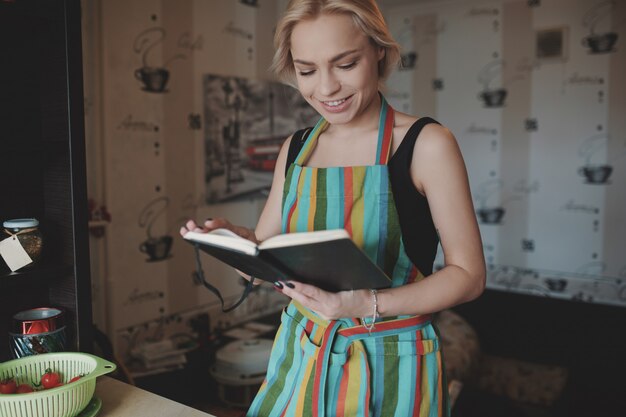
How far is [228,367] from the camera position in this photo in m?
2.55

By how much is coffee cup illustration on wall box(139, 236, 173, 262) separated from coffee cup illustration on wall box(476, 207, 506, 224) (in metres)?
2.64

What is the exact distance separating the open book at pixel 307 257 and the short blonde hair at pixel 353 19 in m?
0.48

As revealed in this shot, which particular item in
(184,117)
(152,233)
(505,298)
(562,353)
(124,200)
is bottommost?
(562,353)

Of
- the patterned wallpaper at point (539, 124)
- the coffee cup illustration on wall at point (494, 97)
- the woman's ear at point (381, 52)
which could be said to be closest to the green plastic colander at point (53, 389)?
the woman's ear at point (381, 52)

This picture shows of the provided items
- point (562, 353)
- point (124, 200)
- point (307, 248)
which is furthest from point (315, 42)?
point (562, 353)

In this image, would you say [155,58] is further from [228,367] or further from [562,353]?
[562,353]

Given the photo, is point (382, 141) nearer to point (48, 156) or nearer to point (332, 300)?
point (332, 300)

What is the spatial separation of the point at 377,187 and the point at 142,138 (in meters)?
1.81

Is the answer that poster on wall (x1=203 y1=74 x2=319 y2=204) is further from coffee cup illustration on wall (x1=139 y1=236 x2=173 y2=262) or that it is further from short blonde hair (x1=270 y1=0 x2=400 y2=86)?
short blonde hair (x1=270 y1=0 x2=400 y2=86)

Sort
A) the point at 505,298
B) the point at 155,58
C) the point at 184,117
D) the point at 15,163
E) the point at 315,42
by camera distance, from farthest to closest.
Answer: the point at 505,298 < the point at 184,117 < the point at 155,58 < the point at 15,163 < the point at 315,42

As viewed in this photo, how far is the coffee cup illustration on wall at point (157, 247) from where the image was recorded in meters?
2.77

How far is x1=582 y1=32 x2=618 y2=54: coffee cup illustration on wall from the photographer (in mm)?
3918

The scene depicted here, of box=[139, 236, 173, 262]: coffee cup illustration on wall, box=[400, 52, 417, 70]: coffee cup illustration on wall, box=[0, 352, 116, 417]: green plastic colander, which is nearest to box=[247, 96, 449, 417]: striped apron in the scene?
box=[0, 352, 116, 417]: green plastic colander

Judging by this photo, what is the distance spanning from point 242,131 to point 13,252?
2.00m
